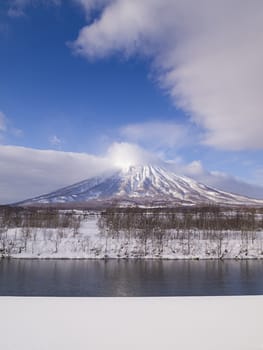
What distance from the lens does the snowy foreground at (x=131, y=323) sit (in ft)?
7.77

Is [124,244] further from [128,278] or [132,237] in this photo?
[128,278]

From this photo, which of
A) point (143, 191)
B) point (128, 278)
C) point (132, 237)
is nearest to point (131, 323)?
point (128, 278)

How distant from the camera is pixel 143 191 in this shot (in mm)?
76312

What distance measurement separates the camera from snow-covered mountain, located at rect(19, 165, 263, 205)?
207 ft

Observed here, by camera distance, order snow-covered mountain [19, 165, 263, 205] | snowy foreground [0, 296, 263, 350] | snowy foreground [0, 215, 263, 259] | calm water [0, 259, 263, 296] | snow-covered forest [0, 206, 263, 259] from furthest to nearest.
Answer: snow-covered mountain [19, 165, 263, 205] → snow-covered forest [0, 206, 263, 259] → snowy foreground [0, 215, 263, 259] → calm water [0, 259, 263, 296] → snowy foreground [0, 296, 263, 350]

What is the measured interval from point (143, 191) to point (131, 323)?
242 feet

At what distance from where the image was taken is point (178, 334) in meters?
2.53

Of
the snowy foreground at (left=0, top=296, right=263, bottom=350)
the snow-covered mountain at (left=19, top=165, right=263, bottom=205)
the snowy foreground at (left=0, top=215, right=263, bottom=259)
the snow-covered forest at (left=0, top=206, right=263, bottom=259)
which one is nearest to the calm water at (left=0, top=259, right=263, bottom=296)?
the snowy foreground at (left=0, top=215, right=263, bottom=259)

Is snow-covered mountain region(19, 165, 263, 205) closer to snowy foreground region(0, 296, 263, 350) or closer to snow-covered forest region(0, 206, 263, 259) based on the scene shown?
snow-covered forest region(0, 206, 263, 259)

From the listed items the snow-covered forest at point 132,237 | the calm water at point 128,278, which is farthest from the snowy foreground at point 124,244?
the calm water at point 128,278

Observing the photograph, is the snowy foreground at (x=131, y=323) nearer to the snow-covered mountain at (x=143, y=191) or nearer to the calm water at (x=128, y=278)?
the calm water at (x=128, y=278)

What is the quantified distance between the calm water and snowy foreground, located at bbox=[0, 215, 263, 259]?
1876 mm

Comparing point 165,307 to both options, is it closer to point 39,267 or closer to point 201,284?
point 201,284

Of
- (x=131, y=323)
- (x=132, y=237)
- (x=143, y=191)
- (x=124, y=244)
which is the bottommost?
(x=124, y=244)
